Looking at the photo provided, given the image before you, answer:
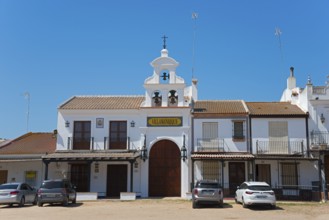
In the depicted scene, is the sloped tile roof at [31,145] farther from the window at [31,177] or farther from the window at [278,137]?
the window at [278,137]

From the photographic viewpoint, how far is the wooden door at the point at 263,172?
2908 centimetres

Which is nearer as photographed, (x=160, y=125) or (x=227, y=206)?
(x=227, y=206)

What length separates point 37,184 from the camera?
30.8 m

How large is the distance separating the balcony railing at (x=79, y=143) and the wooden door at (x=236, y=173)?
10378 mm

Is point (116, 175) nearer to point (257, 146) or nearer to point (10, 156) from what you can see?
point (10, 156)

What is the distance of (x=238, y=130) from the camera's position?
29.5m

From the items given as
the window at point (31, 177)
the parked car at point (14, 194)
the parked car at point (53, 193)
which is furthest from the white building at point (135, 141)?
the parked car at point (53, 193)

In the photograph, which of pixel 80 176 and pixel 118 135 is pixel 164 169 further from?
pixel 80 176

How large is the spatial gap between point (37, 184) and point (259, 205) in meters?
17.4

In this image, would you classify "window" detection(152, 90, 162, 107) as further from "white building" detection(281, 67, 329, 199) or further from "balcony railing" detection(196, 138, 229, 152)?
"white building" detection(281, 67, 329, 199)

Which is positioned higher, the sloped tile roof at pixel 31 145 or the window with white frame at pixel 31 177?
the sloped tile roof at pixel 31 145

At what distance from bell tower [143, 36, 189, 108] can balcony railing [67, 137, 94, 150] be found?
4977 millimetres

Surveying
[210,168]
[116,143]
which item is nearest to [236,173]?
[210,168]

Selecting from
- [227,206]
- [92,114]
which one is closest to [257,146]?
[227,206]
